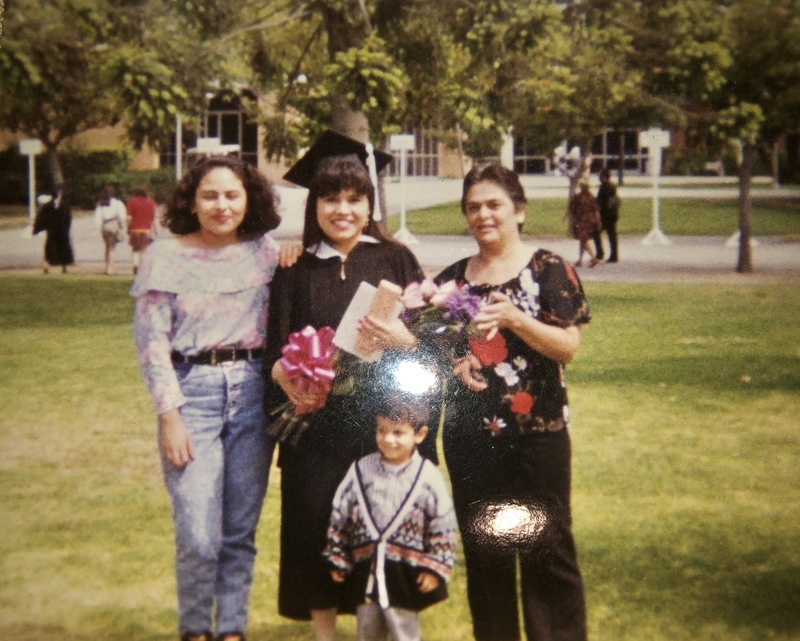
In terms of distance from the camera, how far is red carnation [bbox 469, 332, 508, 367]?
2.78m

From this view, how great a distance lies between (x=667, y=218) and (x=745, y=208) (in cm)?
267

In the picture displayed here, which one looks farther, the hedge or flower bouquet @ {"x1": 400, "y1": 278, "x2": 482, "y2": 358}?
the hedge

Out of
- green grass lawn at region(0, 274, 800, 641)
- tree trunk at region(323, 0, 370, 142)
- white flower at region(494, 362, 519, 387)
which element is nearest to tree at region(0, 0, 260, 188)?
tree trunk at region(323, 0, 370, 142)

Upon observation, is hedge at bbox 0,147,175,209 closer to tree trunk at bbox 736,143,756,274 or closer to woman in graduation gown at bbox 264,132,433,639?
woman in graduation gown at bbox 264,132,433,639

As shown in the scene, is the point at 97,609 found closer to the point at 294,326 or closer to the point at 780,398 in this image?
the point at 294,326

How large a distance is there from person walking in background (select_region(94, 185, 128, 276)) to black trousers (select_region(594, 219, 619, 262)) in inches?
133

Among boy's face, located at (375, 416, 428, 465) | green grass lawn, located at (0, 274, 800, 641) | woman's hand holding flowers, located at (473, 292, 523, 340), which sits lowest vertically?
green grass lawn, located at (0, 274, 800, 641)

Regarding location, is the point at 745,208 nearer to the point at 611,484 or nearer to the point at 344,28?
the point at 611,484

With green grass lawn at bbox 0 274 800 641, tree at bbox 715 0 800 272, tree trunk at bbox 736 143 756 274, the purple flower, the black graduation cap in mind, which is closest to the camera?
the purple flower

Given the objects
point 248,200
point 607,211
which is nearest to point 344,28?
point 607,211

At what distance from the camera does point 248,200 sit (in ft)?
10.1

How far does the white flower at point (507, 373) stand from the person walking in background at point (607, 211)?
230cm

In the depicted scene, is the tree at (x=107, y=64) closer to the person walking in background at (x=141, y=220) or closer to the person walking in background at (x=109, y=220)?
the person walking in background at (x=109, y=220)

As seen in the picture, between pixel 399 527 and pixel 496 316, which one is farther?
pixel 399 527
